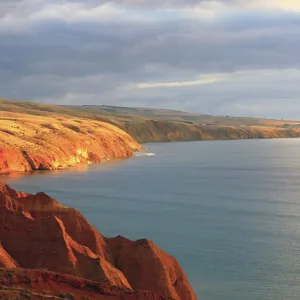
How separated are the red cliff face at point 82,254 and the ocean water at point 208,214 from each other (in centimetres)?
630

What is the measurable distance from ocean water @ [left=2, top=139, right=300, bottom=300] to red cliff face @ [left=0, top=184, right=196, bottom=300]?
630 cm

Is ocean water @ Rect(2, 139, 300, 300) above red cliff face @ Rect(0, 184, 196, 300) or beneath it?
beneath

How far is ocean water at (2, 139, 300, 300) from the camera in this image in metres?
39.9

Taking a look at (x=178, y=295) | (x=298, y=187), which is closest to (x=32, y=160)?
(x=298, y=187)

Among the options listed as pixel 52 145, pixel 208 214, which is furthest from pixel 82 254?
pixel 52 145

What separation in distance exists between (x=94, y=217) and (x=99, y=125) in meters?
120

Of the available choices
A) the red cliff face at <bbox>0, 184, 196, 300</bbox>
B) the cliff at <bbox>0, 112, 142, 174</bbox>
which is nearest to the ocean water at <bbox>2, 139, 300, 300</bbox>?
the cliff at <bbox>0, 112, 142, 174</bbox>

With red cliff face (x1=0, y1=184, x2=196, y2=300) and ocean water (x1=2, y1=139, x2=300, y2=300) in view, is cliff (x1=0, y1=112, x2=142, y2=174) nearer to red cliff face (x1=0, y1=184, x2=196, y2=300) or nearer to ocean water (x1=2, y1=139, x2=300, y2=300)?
ocean water (x1=2, y1=139, x2=300, y2=300)

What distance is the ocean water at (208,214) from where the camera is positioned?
3988 cm

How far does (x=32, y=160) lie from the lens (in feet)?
380

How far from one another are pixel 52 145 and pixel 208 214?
2559 inches

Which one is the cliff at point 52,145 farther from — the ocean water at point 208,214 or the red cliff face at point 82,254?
the red cliff face at point 82,254

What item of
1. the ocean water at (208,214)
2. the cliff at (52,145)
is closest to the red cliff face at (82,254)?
the ocean water at (208,214)

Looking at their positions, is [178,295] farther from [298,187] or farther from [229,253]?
[298,187]
